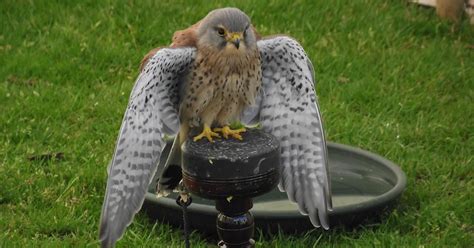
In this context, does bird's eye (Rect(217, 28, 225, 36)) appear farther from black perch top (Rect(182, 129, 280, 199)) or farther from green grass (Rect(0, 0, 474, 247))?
green grass (Rect(0, 0, 474, 247))

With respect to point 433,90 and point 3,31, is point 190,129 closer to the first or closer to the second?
point 433,90

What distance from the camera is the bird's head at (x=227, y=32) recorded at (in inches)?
147

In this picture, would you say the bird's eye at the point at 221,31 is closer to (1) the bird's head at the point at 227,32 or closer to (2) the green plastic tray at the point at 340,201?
(1) the bird's head at the point at 227,32

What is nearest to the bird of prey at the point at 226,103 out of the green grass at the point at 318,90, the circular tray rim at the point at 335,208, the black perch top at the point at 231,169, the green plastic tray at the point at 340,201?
the black perch top at the point at 231,169

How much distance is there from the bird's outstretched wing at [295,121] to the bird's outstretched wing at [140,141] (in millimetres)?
390

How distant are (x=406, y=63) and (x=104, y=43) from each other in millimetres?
2219

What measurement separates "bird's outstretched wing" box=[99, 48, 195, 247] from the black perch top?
0.64ft

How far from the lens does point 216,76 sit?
3.88m

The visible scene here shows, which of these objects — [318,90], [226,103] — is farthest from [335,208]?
[318,90]

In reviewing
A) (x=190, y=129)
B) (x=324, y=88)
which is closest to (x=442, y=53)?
(x=324, y=88)

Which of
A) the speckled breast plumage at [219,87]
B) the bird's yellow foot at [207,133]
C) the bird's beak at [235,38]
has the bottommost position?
the bird's yellow foot at [207,133]

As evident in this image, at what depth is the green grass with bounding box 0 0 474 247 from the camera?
493 centimetres

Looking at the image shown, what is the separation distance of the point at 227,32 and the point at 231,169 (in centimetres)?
91

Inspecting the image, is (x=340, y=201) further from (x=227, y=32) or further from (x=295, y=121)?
(x=227, y=32)
